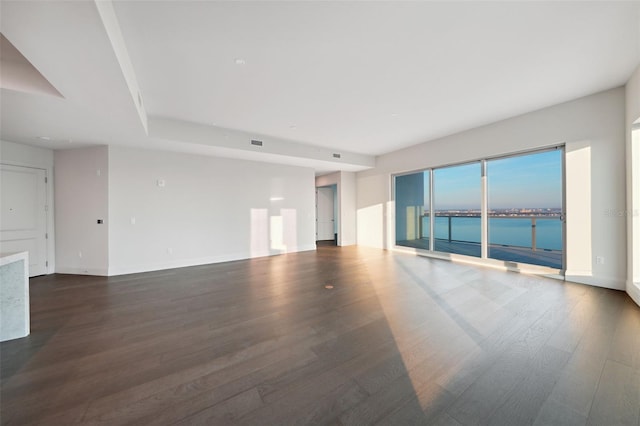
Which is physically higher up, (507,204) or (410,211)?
(507,204)

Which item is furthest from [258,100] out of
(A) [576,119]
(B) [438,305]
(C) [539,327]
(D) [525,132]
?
(A) [576,119]

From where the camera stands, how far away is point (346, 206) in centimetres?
851

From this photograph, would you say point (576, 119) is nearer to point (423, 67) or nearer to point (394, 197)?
point (423, 67)

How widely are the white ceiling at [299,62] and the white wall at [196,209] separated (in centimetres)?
81

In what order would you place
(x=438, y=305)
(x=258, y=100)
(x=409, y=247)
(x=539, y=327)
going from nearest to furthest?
(x=539, y=327)
(x=438, y=305)
(x=258, y=100)
(x=409, y=247)

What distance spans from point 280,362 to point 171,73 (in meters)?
3.58

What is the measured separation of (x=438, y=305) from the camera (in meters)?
3.11

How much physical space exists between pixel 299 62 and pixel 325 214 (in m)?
7.46

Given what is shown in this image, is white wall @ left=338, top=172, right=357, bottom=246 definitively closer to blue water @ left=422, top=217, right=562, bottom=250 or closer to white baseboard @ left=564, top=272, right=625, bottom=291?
blue water @ left=422, top=217, right=562, bottom=250

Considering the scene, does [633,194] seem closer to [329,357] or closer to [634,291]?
[634,291]

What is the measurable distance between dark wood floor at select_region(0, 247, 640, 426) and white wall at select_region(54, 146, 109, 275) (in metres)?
1.15

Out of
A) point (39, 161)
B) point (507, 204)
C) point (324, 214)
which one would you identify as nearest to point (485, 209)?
point (507, 204)

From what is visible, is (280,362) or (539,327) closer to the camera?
(280,362)

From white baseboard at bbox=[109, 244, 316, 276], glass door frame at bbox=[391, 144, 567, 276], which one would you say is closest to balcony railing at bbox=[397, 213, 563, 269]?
glass door frame at bbox=[391, 144, 567, 276]
